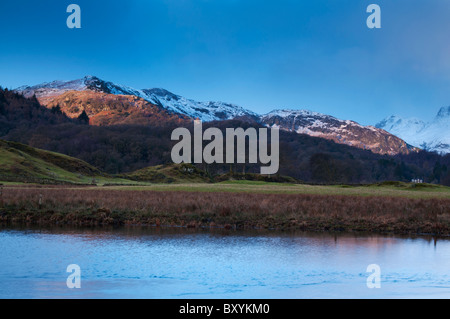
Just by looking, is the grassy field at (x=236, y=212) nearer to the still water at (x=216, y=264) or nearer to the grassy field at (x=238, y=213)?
the grassy field at (x=238, y=213)

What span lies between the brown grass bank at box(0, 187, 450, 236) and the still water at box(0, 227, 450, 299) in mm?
2991

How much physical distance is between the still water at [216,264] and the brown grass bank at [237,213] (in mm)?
2991

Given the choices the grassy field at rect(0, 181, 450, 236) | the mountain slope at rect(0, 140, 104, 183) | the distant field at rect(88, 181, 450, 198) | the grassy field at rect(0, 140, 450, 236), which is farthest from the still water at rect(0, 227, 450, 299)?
the mountain slope at rect(0, 140, 104, 183)

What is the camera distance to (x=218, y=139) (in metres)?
138

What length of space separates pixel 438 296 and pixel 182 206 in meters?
22.1

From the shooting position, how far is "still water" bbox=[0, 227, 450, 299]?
49.5 feet

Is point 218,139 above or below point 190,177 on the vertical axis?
above

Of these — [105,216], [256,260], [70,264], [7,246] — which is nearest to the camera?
[70,264]

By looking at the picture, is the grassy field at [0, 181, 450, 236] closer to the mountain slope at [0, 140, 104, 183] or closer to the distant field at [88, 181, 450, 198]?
the distant field at [88, 181, 450, 198]

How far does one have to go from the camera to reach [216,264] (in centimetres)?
1898

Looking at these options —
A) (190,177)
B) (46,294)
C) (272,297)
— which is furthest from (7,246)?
(190,177)

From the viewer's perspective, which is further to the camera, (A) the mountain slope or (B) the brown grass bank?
(A) the mountain slope

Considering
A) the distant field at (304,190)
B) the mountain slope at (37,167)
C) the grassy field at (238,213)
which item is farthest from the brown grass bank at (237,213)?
the mountain slope at (37,167)
